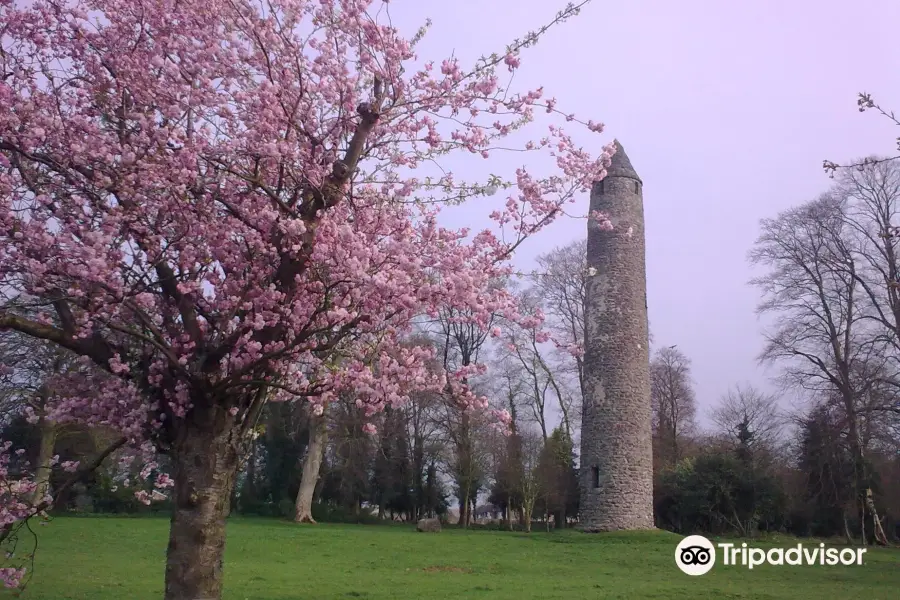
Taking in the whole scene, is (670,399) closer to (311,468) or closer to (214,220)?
(311,468)

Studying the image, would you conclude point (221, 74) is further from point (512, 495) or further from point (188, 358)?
point (512, 495)

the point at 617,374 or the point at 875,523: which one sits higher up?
the point at 617,374

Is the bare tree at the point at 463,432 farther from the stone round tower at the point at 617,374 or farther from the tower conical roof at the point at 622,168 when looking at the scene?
the tower conical roof at the point at 622,168

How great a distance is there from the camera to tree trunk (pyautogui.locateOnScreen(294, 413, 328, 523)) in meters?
24.2

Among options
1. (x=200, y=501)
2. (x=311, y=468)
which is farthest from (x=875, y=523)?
(x=200, y=501)

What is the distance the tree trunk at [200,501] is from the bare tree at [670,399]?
3236 cm

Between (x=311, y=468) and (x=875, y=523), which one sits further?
(x=311, y=468)

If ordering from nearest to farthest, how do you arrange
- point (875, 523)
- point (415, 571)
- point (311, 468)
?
point (415, 571) → point (875, 523) → point (311, 468)

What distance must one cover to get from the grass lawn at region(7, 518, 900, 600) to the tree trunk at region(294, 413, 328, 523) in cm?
487

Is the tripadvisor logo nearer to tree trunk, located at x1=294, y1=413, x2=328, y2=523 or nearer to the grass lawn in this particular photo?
the grass lawn

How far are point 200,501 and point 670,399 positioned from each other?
117 feet

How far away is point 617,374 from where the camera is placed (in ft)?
70.8

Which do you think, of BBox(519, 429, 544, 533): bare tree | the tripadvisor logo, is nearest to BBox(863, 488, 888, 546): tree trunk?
the tripadvisor logo

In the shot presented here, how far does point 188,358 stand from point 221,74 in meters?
2.08
